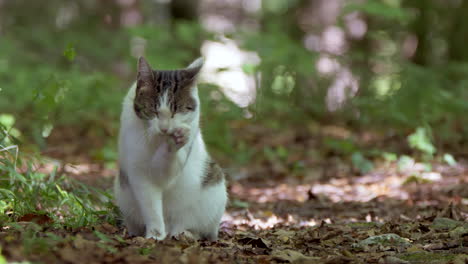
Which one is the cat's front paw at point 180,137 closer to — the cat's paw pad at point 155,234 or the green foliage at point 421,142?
the cat's paw pad at point 155,234

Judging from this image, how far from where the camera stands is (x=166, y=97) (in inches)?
116

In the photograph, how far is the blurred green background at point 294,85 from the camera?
669cm

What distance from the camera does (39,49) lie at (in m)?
13.0

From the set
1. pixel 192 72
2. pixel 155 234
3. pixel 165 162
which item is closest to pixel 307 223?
pixel 155 234

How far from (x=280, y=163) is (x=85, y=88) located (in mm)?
2797

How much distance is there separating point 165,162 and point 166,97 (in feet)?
1.20

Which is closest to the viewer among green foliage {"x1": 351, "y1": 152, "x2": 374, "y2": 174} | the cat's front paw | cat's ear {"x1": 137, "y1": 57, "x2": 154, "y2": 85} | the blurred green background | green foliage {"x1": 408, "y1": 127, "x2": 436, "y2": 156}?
the cat's front paw

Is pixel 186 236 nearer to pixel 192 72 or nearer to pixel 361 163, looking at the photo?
pixel 192 72

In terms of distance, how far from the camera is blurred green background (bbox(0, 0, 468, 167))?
6.69 metres

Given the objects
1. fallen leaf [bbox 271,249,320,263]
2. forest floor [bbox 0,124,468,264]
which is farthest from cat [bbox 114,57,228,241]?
fallen leaf [bbox 271,249,320,263]

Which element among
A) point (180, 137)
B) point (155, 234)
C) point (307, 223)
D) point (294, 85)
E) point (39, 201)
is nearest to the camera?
point (180, 137)

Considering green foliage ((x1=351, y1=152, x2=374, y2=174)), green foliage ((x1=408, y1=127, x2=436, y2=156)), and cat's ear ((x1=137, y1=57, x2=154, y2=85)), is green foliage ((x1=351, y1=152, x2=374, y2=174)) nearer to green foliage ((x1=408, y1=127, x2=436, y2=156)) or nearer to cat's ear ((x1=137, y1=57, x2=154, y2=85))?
green foliage ((x1=408, y1=127, x2=436, y2=156))

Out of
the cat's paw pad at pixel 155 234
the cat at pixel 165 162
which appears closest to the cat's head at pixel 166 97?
the cat at pixel 165 162

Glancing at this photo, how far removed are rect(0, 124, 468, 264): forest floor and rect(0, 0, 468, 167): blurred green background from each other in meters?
0.27
